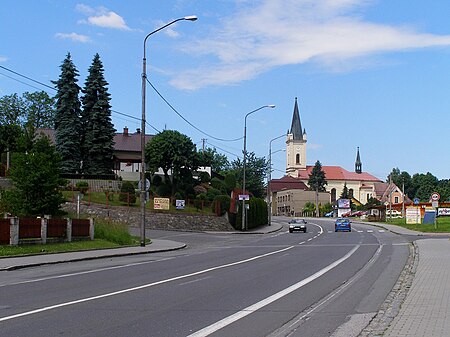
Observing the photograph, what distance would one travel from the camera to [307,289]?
14.8m

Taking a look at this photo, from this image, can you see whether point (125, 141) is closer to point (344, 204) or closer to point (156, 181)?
point (156, 181)

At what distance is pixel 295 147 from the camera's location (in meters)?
187

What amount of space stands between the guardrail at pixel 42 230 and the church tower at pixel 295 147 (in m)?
149

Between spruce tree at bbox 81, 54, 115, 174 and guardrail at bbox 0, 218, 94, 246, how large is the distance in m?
33.5

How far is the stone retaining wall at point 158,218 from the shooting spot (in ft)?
167

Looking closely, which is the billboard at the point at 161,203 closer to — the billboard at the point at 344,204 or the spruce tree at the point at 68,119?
the spruce tree at the point at 68,119

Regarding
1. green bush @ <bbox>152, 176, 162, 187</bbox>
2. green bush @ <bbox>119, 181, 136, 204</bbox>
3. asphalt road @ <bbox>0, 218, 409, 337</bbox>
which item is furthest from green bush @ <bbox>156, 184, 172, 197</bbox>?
asphalt road @ <bbox>0, 218, 409, 337</bbox>

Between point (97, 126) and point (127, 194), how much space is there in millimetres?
16781

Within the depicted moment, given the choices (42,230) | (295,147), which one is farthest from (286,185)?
(42,230)

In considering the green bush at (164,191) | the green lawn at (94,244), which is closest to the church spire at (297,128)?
the green bush at (164,191)

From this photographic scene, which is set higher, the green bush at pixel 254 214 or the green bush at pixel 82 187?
the green bush at pixel 82 187

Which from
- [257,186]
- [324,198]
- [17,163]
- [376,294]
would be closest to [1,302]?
[376,294]

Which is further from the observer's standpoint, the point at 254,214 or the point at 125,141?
the point at 125,141

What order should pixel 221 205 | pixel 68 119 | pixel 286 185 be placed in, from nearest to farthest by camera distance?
pixel 221 205 < pixel 68 119 < pixel 286 185
